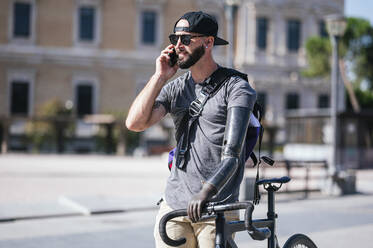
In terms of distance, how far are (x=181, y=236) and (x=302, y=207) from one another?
30.1 ft

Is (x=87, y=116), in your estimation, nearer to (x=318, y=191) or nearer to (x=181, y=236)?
(x=318, y=191)

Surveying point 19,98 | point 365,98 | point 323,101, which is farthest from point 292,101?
point 19,98

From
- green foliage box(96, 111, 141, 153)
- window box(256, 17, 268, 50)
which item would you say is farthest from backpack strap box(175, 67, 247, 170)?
window box(256, 17, 268, 50)

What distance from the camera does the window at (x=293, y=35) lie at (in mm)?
40625

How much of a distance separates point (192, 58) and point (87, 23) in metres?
34.8

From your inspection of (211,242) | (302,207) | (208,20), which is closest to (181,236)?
(211,242)

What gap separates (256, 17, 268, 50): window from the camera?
130ft

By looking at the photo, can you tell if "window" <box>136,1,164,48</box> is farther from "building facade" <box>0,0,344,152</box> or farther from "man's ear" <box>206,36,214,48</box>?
"man's ear" <box>206,36,214,48</box>

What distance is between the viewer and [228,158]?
285 centimetres

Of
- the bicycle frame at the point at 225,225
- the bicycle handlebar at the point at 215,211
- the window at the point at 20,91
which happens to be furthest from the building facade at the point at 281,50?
the bicycle handlebar at the point at 215,211

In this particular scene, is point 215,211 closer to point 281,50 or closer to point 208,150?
point 208,150

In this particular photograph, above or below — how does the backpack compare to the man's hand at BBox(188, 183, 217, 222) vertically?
above

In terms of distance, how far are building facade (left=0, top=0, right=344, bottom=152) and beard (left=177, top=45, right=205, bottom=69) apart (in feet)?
109

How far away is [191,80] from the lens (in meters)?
3.31
